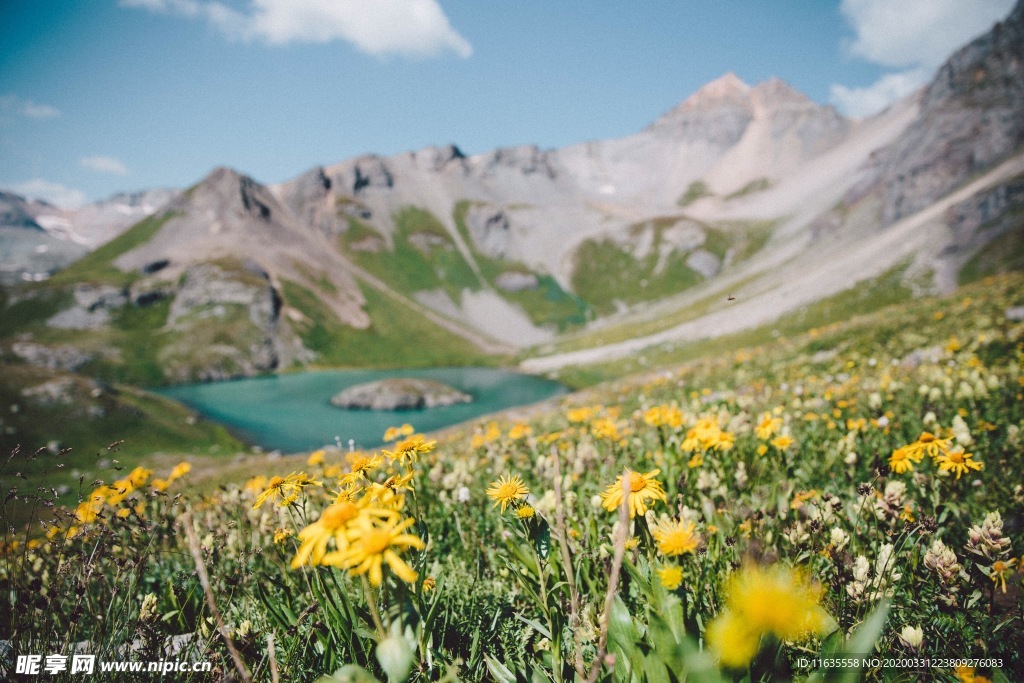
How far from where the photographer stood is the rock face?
63.8 meters

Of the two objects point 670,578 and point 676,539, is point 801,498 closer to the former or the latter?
point 676,539

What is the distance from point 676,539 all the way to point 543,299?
17768 centimetres

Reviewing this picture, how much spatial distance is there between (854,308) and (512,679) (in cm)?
5616

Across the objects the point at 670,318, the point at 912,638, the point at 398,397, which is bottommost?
the point at 398,397

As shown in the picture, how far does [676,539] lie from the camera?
2.46 metres

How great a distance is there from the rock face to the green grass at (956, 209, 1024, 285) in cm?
5722

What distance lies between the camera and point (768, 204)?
196m

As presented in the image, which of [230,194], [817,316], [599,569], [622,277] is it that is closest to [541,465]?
[599,569]

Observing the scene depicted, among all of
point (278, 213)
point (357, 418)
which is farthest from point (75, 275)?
point (357, 418)

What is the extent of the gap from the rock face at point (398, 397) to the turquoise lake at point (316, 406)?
1.58 meters

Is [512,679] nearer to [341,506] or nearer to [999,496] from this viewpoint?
[341,506]

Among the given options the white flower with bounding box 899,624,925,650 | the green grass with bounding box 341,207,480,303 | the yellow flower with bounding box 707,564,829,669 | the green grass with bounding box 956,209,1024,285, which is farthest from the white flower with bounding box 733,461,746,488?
the green grass with bounding box 341,207,480,303

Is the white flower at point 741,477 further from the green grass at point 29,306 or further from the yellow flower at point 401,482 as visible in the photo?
the green grass at point 29,306

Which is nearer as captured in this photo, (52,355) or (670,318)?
(52,355)
